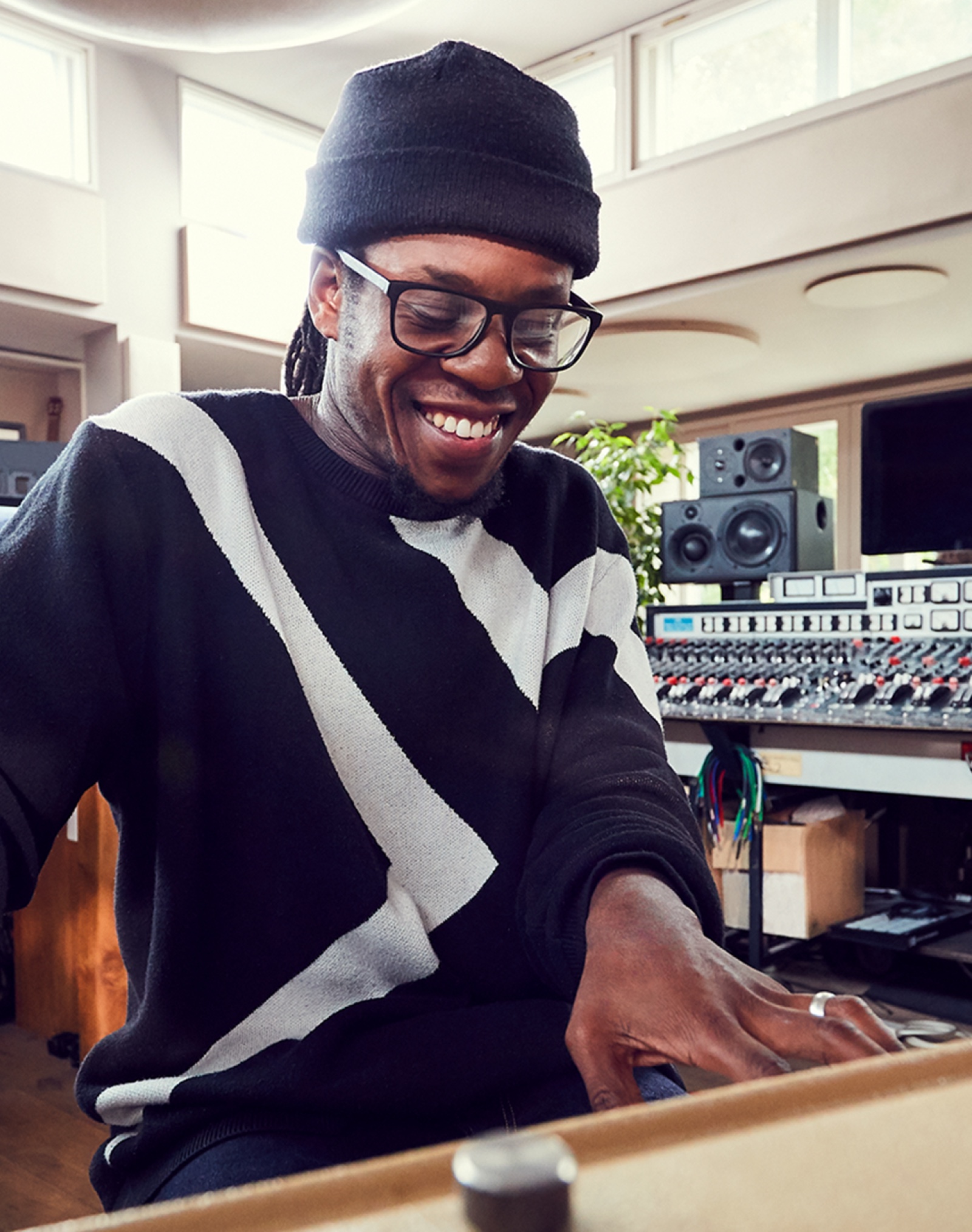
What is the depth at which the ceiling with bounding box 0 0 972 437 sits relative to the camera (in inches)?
229

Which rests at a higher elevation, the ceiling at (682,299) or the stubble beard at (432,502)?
the ceiling at (682,299)

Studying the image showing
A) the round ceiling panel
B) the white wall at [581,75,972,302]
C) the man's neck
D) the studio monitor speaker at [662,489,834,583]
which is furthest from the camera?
the white wall at [581,75,972,302]

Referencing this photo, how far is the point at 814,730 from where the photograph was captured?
305 cm

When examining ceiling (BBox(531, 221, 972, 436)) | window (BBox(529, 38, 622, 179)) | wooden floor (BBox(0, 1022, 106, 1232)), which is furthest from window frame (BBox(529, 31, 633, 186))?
wooden floor (BBox(0, 1022, 106, 1232))

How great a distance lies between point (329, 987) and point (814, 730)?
2.53m

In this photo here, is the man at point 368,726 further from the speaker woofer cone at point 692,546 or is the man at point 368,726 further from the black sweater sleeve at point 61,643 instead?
the speaker woofer cone at point 692,546

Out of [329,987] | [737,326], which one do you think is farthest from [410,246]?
[737,326]

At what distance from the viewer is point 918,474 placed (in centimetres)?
318

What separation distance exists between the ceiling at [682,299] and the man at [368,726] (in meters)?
5.16

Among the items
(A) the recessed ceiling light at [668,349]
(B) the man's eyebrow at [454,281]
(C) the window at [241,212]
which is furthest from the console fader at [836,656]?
(C) the window at [241,212]

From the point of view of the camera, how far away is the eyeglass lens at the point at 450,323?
812 millimetres

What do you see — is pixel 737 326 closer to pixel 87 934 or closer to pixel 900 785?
pixel 900 785

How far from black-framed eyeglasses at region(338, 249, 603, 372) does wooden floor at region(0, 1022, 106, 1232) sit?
1.67 metres

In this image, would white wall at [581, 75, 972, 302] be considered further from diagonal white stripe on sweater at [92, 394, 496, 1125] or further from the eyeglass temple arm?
diagonal white stripe on sweater at [92, 394, 496, 1125]
